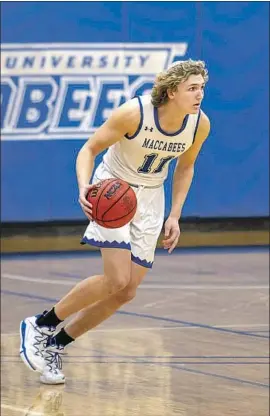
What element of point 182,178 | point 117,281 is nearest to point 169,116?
point 182,178

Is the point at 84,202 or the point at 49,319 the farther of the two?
the point at 49,319

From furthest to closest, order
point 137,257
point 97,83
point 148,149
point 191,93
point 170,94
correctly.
Answer: point 97,83 < point 137,257 < point 148,149 < point 170,94 < point 191,93

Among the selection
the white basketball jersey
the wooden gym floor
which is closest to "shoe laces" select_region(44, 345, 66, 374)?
the wooden gym floor

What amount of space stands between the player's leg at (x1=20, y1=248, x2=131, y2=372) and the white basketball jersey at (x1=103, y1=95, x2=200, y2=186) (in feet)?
1.50

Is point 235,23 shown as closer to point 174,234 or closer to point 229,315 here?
point 229,315

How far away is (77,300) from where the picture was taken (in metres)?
5.41

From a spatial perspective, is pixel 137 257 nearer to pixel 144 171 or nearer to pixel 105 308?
pixel 105 308

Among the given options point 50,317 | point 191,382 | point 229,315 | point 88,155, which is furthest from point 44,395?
point 229,315

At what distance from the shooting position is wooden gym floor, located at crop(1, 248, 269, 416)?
538 centimetres

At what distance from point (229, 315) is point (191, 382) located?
7.13 feet

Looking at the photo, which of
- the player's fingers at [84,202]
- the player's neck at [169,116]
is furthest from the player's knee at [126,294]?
the player's neck at [169,116]

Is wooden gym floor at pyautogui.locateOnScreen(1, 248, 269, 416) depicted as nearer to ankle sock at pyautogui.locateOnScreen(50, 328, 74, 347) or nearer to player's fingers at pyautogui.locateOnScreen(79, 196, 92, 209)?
ankle sock at pyautogui.locateOnScreen(50, 328, 74, 347)

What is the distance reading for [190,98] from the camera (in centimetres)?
511

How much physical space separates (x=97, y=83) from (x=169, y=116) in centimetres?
581
